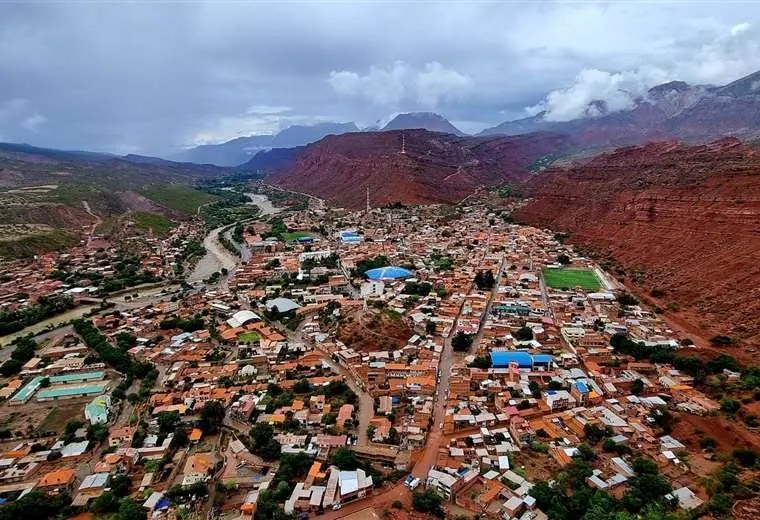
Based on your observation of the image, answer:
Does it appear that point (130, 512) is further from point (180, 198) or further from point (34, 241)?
point (180, 198)

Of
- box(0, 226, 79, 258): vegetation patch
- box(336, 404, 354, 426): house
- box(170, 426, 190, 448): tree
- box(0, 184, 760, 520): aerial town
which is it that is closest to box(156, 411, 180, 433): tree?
box(0, 184, 760, 520): aerial town

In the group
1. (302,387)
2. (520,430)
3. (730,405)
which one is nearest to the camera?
(520,430)

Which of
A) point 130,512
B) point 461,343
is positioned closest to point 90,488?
point 130,512

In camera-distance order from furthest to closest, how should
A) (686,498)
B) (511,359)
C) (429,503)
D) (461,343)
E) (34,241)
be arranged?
(34,241) < (461,343) < (511,359) < (429,503) < (686,498)

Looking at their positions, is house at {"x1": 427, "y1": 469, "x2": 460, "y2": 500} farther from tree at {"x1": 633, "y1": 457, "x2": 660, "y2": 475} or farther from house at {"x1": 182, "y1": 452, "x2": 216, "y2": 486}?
house at {"x1": 182, "y1": 452, "x2": 216, "y2": 486}

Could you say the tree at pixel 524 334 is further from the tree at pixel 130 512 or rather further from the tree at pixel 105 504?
the tree at pixel 105 504

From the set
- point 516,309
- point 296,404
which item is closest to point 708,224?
point 516,309

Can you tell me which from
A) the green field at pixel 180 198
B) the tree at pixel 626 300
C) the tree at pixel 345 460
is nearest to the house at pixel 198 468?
the tree at pixel 345 460
